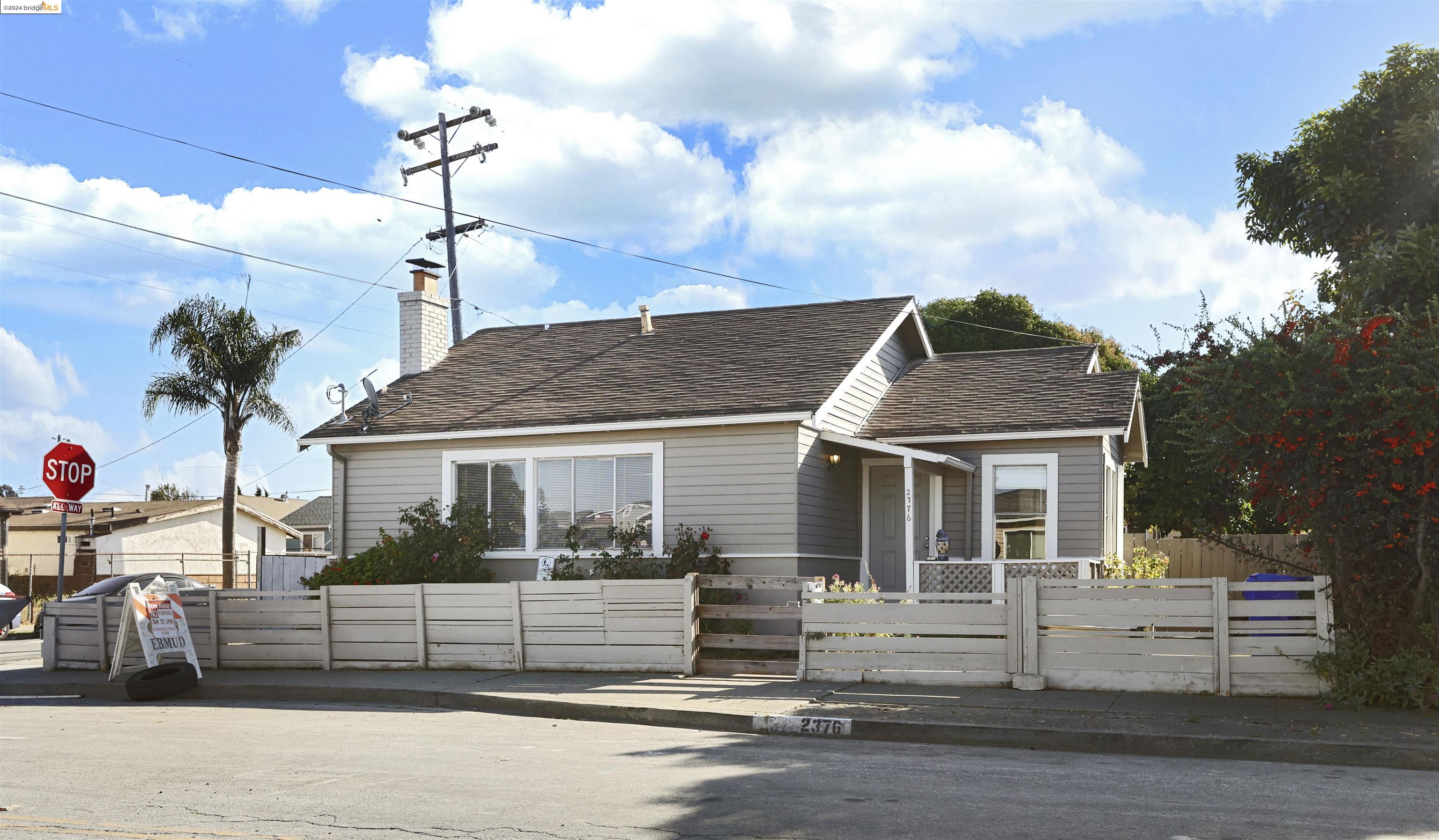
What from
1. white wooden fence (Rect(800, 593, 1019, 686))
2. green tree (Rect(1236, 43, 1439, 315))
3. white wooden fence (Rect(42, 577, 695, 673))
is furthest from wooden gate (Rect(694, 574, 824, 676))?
green tree (Rect(1236, 43, 1439, 315))

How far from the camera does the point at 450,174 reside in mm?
30609

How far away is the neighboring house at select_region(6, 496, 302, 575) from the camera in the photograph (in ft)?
136

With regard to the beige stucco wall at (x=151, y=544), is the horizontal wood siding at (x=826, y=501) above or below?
above

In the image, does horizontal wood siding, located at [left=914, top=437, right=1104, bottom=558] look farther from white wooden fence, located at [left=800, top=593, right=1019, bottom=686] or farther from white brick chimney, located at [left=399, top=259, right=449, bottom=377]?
white brick chimney, located at [left=399, top=259, right=449, bottom=377]

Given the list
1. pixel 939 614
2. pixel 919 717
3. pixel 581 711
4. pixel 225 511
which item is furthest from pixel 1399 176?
pixel 225 511

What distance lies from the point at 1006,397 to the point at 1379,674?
813 cm

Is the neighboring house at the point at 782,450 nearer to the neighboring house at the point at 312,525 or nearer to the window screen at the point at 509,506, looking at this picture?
the window screen at the point at 509,506

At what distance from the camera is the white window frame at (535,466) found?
1667cm

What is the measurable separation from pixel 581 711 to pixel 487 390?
9.00 metres

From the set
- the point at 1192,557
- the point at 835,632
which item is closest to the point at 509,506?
the point at 835,632

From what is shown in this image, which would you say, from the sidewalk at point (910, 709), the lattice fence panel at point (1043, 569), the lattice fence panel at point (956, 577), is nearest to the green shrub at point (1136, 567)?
the lattice fence panel at point (1043, 569)

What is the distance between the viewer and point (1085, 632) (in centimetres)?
1181

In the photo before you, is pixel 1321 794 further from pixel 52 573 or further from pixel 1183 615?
pixel 52 573

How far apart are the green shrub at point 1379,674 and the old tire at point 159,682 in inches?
471
